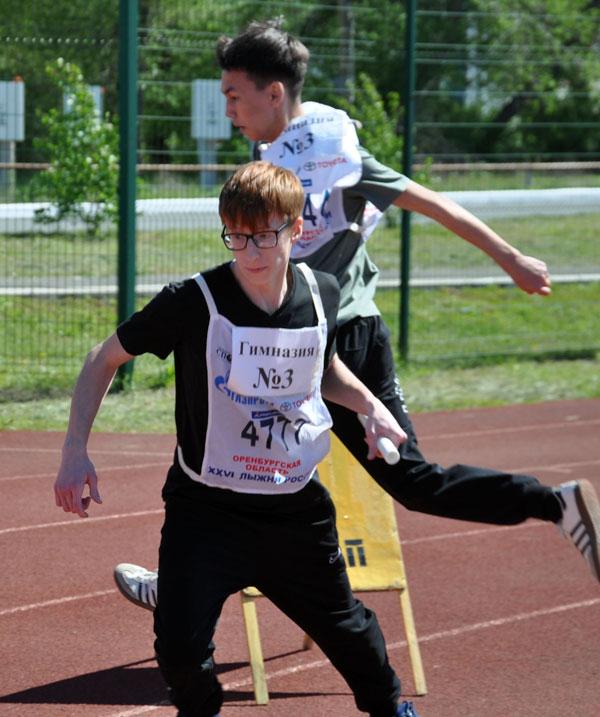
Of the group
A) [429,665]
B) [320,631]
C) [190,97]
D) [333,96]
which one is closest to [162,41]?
[190,97]

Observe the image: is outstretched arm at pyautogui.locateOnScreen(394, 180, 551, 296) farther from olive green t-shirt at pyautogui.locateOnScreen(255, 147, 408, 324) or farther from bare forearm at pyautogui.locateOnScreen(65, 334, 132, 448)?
bare forearm at pyautogui.locateOnScreen(65, 334, 132, 448)

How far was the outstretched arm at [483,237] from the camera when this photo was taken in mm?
3773

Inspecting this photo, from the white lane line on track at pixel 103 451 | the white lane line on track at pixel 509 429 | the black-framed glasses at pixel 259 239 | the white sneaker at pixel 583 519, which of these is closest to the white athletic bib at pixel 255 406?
the black-framed glasses at pixel 259 239

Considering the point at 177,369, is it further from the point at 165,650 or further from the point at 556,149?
the point at 556,149

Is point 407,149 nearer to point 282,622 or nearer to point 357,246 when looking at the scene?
point 357,246

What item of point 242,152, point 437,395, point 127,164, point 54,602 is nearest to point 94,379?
point 54,602

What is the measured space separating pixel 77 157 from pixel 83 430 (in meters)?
6.61

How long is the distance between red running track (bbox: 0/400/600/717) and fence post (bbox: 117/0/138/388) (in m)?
2.34

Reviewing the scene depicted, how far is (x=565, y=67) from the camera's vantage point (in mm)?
12094

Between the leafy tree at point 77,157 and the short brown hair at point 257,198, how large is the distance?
20.8 ft

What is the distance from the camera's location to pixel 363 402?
10.4 ft

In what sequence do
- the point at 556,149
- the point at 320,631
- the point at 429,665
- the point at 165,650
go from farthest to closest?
the point at 556,149 → the point at 429,665 → the point at 320,631 → the point at 165,650

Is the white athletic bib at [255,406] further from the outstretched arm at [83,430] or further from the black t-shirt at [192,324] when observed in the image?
the outstretched arm at [83,430]

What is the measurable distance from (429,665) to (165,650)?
1513mm
